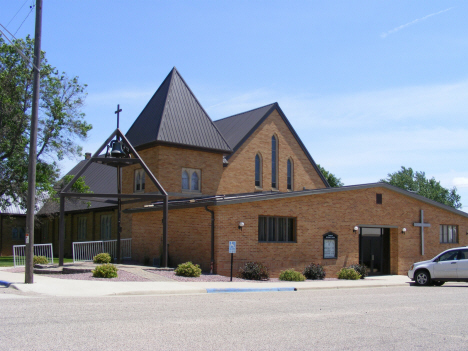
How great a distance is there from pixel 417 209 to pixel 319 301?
17.3m

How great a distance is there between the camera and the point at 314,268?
2341cm

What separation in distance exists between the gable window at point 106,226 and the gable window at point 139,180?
394 centimetres

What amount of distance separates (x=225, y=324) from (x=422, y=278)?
587 inches

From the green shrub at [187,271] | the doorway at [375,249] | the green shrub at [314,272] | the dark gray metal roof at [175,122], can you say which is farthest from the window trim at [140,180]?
the doorway at [375,249]

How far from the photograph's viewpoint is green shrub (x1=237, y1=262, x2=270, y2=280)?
21.5 m

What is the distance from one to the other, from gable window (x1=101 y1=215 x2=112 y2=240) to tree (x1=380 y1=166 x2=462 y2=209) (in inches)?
2415

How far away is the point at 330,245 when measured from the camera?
2561 centimetres

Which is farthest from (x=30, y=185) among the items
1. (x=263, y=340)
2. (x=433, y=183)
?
(x=433, y=183)

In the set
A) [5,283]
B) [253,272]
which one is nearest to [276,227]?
[253,272]

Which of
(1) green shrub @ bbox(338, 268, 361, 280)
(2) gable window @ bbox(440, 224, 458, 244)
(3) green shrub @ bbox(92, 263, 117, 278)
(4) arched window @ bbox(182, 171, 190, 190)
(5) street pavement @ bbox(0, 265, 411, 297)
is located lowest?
(1) green shrub @ bbox(338, 268, 361, 280)

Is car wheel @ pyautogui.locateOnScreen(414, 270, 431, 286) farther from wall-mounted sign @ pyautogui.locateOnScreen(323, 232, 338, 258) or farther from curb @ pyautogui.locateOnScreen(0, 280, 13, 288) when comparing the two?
curb @ pyautogui.locateOnScreen(0, 280, 13, 288)

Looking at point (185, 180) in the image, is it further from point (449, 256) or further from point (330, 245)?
point (449, 256)

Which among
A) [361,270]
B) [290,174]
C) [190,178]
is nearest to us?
[361,270]

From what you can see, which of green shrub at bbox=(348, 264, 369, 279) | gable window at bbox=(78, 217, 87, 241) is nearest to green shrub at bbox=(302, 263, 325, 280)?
green shrub at bbox=(348, 264, 369, 279)
